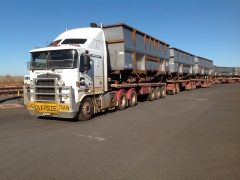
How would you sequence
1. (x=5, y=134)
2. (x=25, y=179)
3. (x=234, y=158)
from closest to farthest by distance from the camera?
(x=25, y=179) < (x=234, y=158) < (x=5, y=134)

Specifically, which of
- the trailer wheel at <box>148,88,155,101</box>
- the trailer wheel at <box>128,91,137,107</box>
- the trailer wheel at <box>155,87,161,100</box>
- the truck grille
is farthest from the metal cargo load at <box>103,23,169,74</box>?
the truck grille

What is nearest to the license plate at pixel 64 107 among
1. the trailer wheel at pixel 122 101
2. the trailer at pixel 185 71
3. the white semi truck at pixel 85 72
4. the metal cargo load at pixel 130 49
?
the white semi truck at pixel 85 72

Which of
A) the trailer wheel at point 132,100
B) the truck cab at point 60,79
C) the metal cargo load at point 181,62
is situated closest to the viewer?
the truck cab at point 60,79

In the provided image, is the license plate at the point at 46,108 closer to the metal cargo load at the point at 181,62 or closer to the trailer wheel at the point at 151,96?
the trailer wheel at the point at 151,96

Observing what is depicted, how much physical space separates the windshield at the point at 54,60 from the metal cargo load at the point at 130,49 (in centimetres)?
372

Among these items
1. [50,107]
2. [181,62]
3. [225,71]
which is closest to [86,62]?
[50,107]

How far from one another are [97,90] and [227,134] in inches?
216

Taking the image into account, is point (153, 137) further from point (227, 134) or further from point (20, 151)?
point (20, 151)

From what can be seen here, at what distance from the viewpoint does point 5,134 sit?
686cm

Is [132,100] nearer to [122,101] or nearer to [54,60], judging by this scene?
[122,101]

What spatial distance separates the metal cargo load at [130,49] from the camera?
11.8m

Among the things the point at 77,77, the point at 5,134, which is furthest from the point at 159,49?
the point at 5,134

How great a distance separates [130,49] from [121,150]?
8225 mm

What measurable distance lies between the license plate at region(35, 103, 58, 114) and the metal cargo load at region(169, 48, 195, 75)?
15.8m
